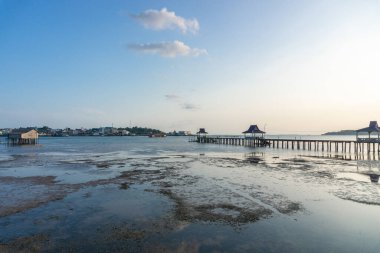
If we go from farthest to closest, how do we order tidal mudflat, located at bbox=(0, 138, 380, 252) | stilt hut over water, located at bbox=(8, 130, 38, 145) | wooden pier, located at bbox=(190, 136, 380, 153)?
1. stilt hut over water, located at bbox=(8, 130, 38, 145)
2. wooden pier, located at bbox=(190, 136, 380, 153)
3. tidal mudflat, located at bbox=(0, 138, 380, 252)

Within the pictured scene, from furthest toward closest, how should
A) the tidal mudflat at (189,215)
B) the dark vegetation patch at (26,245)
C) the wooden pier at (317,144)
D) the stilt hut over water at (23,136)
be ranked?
the stilt hut over water at (23,136)
the wooden pier at (317,144)
the tidal mudflat at (189,215)
the dark vegetation patch at (26,245)

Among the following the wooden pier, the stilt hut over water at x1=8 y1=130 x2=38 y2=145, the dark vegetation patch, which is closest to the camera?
the dark vegetation patch

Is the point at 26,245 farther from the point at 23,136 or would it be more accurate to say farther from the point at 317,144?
the point at 23,136

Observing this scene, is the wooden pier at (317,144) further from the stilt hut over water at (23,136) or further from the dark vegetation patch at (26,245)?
the stilt hut over water at (23,136)

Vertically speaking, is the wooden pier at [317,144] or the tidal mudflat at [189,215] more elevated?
the wooden pier at [317,144]

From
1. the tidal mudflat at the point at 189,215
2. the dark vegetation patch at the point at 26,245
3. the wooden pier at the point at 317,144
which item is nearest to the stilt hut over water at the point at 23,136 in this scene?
the wooden pier at the point at 317,144

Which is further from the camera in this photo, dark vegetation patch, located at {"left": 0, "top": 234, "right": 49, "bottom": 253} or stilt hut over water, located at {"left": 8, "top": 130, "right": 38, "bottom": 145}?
stilt hut over water, located at {"left": 8, "top": 130, "right": 38, "bottom": 145}

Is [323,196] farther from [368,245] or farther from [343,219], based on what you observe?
[368,245]

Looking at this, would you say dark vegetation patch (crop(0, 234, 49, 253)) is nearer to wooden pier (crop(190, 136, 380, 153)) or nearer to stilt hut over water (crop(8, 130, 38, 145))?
wooden pier (crop(190, 136, 380, 153))

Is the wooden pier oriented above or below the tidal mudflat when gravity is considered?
above

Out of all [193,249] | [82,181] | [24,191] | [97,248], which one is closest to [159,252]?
[193,249]

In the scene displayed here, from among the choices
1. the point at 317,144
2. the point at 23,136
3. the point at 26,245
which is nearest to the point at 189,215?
the point at 26,245

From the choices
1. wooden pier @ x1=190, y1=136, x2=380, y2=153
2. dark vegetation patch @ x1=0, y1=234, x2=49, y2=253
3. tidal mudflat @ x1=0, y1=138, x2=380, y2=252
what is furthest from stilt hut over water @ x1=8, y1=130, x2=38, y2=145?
dark vegetation patch @ x1=0, y1=234, x2=49, y2=253

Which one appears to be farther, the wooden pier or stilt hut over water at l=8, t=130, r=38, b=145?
stilt hut over water at l=8, t=130, r=38, b=145
